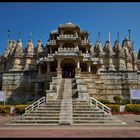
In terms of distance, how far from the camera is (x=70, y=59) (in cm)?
3394

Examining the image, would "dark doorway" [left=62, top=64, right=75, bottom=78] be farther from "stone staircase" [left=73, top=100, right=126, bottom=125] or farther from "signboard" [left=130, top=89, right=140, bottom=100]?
"stone staircase" [left=73, top=100, right=126, bottom=125]

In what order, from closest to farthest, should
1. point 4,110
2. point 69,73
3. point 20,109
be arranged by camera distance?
A: point 20,109, point 4,110, point 69,73

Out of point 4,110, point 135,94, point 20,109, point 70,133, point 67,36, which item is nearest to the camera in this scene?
point 70,133


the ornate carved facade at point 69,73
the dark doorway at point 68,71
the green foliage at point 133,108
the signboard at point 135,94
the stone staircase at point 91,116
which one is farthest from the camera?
the dark doorway at point 68,71

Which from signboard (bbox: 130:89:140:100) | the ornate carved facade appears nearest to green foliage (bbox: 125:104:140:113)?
signboard (bbox: 130:89:140:100)

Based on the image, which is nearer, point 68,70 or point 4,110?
point 4,110

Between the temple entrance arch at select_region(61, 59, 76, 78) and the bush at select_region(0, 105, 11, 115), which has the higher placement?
the temple entrance arch at select_region(61, 59, 76, 78)

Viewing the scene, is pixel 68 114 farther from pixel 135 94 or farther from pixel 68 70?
pixel 68 70

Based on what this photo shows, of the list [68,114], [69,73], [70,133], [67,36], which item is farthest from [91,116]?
[67,36]

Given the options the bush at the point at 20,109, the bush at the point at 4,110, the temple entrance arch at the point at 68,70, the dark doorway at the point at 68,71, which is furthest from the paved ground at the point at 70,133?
the dark doorway at the point at 68,71

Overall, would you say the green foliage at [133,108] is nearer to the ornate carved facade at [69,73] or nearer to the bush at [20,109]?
the ornate carved facade at [69,73]

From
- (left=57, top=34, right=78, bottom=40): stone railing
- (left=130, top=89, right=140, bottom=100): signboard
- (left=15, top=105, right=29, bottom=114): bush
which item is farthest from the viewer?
(left=57, top=34, right=78, bottom=40): stone railing

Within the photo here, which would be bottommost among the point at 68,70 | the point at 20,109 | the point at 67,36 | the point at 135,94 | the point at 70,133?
the point at 70,133

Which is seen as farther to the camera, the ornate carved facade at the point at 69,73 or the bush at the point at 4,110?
the ornate carved facade at the point at 69,73
